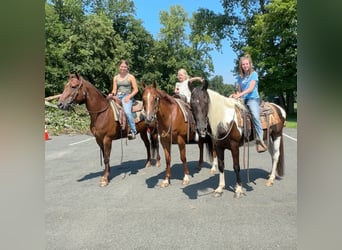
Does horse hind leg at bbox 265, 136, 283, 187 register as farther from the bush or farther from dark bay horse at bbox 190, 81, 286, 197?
the bush

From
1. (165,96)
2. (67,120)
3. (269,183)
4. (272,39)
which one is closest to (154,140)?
(165,96)

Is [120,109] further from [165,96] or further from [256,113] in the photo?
[256,113]

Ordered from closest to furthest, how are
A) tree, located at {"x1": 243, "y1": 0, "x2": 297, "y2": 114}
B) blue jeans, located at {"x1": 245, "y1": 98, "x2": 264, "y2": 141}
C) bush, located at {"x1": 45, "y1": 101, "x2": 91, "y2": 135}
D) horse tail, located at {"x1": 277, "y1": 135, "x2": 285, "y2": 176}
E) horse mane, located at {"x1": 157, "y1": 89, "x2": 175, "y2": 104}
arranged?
tree, located at {"x1": 243, "y1": 0, "x2": 297, "y2": 114} < blue jeans, located at {"x1": 245, "y1": 98, "x2": 264, "y2": 141} < bush, located at {"x1": 45, "y1": 101, "x2": 91, "y2": 135} < horse tail, located at {"x1": 277, "y1": 135, "x2": 285, "y2": 176} < horse mane, located at {"x1": 157, "y1": 89, "x2": 175, "y2": 104}

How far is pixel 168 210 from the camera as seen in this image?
3750mm

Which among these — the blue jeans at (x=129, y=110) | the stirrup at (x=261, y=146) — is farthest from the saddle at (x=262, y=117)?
the blue jeans at (x=129, y=110)

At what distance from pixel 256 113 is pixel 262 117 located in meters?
0.25

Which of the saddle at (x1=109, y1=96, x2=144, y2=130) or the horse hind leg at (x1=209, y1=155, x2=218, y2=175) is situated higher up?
the saddle at (x1=109, y1=96, x2=144, y2=130)

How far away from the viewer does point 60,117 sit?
450 cm

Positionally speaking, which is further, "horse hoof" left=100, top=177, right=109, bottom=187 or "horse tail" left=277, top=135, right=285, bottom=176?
"horse hoof" left=100, top=177, right=109, bottom=187

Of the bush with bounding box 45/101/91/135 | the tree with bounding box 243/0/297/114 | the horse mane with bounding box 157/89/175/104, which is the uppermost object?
the tree with bounding box 243/0/297/114

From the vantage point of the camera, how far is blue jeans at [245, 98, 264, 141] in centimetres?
409

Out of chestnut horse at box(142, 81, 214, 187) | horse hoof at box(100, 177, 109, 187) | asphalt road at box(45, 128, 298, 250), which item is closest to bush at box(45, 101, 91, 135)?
asphalt road at box(45, 128, 298, 250)
